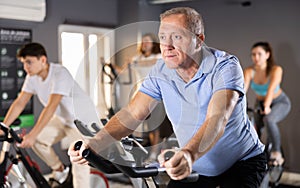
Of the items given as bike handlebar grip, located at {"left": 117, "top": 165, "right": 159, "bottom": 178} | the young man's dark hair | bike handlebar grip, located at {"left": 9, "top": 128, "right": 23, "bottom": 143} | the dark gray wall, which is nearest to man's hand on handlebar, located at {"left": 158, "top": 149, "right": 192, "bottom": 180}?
bike handlebar grip, located at {"left": 117, "top": 165, "right": 159, "bottom": 178}

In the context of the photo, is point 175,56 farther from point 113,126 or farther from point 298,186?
point 298,186

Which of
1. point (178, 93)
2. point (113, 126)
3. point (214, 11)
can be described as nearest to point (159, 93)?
point (178, 93)

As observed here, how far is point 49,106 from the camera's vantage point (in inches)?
126

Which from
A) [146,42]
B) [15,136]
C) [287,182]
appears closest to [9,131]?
[15,136]

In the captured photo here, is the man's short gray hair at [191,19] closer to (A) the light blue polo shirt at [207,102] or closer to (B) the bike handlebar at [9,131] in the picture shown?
(A) the light blue polo shirt at [207,102]

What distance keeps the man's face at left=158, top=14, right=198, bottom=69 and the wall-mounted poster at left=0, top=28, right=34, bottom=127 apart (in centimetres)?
337

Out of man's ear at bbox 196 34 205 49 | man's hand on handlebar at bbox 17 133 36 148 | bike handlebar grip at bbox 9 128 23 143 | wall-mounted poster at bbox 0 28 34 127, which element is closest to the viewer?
man's ear at bbox 196 34 205 49

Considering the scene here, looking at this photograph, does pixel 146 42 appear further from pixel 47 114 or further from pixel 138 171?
pixel 47 114

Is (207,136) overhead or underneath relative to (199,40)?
underneath

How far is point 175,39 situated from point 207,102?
0.88 ft

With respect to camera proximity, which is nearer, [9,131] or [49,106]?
[9,131]

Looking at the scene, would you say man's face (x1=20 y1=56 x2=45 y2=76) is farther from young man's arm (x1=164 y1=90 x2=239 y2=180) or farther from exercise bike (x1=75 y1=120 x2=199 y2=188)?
young man's arm (x1=164 y1=90 x2=239 y2=180)

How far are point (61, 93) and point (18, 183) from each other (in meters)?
0.79

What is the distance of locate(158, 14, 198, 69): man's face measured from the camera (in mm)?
1389
